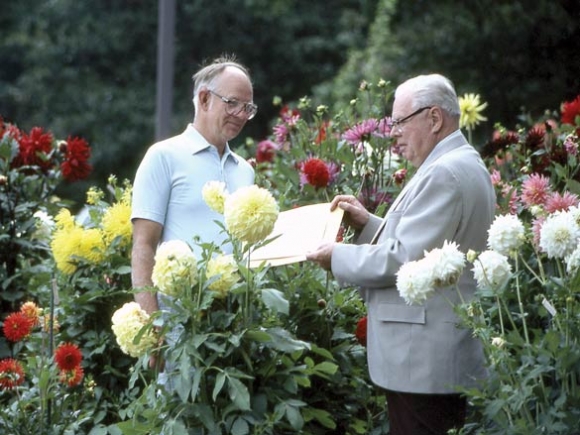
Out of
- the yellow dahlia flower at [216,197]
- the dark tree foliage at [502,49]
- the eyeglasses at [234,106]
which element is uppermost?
the dark tree foliage at [502,49]

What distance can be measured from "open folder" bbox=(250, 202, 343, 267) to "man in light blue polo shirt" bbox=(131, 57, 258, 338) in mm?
260

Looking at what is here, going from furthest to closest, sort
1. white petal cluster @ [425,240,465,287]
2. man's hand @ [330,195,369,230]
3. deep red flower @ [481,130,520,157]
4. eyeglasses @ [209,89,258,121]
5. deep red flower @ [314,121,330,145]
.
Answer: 1. deep red flower @ [314,121,330,145]
2. deep red flower @ [481,130,520,157]
3. eyeglasses @ [209,89,258,121]
4. man's hand @ [330,195,369,230]
5. white petal cluster @ [425,240,465,287]

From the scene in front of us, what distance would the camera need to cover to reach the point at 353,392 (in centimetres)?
434

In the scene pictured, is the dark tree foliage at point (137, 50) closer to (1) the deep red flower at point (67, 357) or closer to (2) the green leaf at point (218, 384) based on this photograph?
(1) the deep red flower at point (67, 357)

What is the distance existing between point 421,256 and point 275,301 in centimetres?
49

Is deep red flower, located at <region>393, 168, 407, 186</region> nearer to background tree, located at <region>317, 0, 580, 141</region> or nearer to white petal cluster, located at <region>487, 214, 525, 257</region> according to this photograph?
Answer: white petal cluster, located at <region>487, 214, 525, 257</region>

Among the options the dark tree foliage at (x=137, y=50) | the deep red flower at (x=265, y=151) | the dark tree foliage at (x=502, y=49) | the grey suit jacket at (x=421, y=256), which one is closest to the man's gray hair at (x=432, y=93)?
the grey suit jacket at (x=421, y=256)

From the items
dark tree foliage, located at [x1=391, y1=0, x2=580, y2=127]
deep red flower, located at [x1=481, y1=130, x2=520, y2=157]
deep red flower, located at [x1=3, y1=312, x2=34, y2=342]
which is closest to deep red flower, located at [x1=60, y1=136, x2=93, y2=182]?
deep red flower, located at [x1=3, y1=312, x2=34, y2=342]

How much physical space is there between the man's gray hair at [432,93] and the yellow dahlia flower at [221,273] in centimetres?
78

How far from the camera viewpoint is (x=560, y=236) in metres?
3.20

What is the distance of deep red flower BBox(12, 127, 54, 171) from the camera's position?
5.69 metres

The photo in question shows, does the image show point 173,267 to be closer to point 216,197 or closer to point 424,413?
point 216,197

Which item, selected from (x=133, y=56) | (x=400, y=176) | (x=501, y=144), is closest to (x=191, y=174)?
(x=400, y=176)

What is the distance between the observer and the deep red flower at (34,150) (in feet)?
18.7
